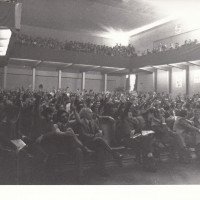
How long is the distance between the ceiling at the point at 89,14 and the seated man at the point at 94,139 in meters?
13.5

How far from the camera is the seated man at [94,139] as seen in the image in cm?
468

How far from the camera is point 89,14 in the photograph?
779 inches

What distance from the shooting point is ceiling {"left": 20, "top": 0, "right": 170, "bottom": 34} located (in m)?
18.0

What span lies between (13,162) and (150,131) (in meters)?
2.87

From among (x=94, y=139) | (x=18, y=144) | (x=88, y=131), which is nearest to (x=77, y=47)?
(x=88, y=131)

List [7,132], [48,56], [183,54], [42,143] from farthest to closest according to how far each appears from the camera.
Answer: [48,56], [183,54], [7,132], [42,143]

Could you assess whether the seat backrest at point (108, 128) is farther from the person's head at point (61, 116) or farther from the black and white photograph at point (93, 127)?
the person's head at point (61, 116)

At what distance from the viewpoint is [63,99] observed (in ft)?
26.1

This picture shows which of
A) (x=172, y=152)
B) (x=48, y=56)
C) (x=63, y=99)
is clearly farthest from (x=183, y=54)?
(x=172, y=152)

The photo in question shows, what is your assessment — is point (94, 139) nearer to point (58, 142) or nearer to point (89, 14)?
point (58, 142)

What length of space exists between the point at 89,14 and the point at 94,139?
54.5 ft

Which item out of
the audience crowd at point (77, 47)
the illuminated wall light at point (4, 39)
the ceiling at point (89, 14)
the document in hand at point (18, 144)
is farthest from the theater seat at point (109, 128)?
the ceiling at point (89, 14)

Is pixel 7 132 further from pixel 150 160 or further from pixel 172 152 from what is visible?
pixel 172 152

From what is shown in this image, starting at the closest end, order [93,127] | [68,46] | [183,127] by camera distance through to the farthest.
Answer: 1. [93,127]
2. [183,127]
3. [68,46]
